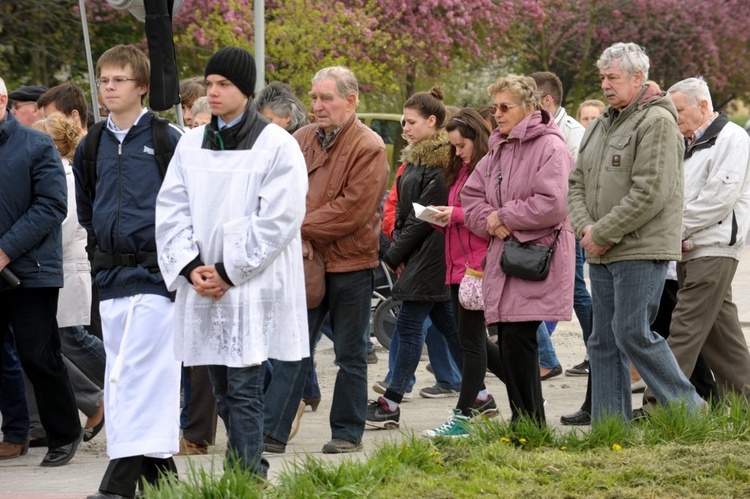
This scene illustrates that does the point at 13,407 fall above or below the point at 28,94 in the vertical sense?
below

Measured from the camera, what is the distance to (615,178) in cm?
645

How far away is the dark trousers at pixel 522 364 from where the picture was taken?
6684mm

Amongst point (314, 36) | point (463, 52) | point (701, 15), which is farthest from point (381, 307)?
point (701, 15)

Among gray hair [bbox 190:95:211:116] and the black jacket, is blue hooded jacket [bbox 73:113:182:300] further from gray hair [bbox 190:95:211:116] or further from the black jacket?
the black jacket

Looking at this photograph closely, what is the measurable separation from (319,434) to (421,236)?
54.3 inches

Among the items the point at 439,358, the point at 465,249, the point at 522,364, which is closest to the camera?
the point at 522,364

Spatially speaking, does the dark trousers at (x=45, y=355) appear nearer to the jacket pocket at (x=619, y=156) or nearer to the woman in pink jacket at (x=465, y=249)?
the woman in pink jacket at (x=465, y=249)

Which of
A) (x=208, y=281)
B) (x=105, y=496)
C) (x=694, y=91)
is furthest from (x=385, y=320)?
(x=208, y=281)

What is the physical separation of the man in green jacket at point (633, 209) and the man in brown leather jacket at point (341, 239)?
109cm

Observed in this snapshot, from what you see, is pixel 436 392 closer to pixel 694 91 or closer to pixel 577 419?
pixel 577 419

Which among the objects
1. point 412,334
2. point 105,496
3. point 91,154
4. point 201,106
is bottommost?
point 105,496

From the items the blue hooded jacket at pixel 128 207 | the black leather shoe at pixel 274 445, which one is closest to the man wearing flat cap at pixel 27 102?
the black leather shoe at pixel 274 445

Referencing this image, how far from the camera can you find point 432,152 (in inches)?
313

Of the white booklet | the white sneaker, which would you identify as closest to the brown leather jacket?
the white booklet
